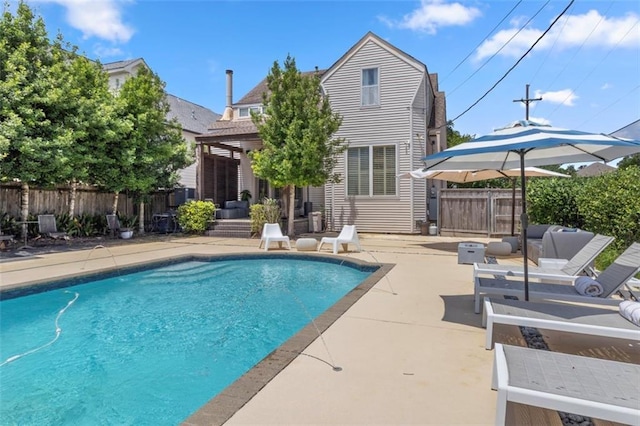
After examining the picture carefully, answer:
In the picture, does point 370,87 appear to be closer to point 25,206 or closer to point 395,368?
point 25,206

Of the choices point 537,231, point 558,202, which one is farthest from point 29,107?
point 558,202

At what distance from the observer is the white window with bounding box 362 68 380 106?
14.7 meters

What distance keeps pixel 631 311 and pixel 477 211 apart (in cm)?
1042

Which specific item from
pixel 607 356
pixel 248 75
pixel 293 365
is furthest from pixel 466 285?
pixel 248 75

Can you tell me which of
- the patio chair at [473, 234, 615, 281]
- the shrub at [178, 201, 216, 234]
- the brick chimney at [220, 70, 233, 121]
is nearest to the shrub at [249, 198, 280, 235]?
the shrub at [178, 201, 216, 234]

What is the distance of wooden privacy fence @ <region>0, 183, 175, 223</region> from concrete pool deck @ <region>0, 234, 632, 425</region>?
6.34 meters

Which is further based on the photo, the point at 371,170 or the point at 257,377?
the point at 371,170

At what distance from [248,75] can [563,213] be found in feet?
56.9

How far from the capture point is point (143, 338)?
16.3ft

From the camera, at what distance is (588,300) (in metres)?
4.14

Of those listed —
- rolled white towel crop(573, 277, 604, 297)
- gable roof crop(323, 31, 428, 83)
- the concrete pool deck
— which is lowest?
the concrete pool deck

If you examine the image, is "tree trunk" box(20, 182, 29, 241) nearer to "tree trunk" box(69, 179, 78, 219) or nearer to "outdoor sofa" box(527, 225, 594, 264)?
"tree trunk" box(69, 179, 78, 219)

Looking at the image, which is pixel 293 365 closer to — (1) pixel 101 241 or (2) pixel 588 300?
(2) pixel 588 300

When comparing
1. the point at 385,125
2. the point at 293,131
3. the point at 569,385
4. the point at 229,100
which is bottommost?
the point at 569,385
